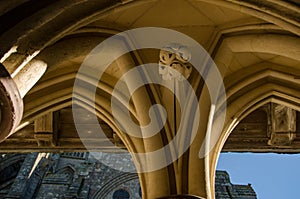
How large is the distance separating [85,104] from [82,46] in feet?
3.46

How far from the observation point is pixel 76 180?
20891 millimetres

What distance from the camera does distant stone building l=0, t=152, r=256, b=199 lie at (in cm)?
1994

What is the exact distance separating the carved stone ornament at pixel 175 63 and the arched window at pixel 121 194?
17.2m

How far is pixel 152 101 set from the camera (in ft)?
13.5

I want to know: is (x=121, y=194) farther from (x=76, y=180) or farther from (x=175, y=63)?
(x=175, y=63)

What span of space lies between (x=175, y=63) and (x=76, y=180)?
710 inches

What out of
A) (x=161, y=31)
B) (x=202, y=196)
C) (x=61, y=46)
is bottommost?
(x=202, y=196)

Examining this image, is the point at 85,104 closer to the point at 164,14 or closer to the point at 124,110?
the point at 124,110

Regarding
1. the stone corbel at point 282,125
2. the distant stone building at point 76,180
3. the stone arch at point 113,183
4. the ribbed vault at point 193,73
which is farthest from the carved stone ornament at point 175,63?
the stone arch at point 113,183

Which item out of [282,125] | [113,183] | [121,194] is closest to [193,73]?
[282,125]

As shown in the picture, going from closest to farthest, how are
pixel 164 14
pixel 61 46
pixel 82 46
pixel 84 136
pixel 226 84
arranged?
pixel 61 46 < pixel 82 46 < pixel 164 14 < pixel 226 84 < pixel 84 136

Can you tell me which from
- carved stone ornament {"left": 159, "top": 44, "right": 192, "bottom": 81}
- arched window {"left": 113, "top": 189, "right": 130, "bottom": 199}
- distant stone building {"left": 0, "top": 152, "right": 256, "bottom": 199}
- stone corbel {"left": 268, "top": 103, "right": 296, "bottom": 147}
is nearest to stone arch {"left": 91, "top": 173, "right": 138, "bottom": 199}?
distant stone building {"left": 0, "top": 152, "right": 256, "bottom": 199}

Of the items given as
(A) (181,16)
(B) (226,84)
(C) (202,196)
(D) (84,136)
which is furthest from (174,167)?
(D) (84,136)

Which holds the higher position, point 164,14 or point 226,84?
point 164,14
